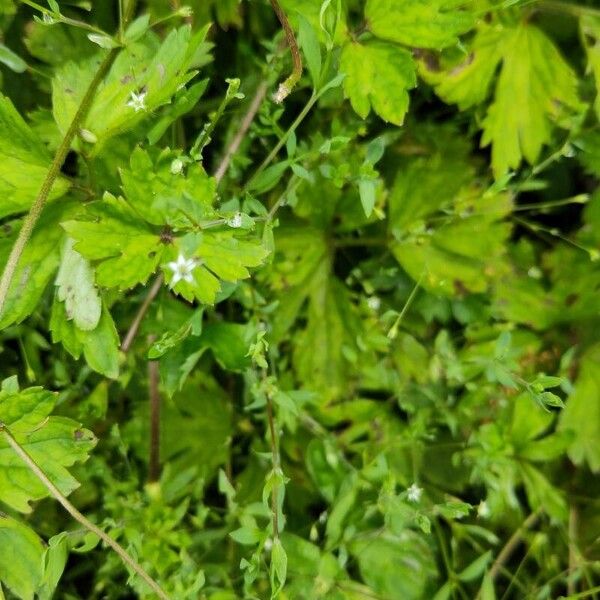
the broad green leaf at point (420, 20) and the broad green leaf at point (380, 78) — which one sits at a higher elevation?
the broad green leaf at point (420, 20)

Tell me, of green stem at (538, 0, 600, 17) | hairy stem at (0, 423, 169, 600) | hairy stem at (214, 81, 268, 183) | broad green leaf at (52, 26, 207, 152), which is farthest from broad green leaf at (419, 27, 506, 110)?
hairy stem at (0, 423, 169, 600)

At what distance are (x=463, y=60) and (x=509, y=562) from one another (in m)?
1.32

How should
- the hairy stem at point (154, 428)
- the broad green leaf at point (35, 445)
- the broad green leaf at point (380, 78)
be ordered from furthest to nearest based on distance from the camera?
the hairy stem at point (154, 428) → the broad green leaf at point (380, 78) → the broad green leaf at point (35, 445)

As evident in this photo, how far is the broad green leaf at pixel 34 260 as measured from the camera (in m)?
1.28

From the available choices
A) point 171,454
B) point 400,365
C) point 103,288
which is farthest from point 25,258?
point 400,365

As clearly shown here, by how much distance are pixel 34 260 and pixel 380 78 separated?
2.54ft

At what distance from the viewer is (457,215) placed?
1728 mm

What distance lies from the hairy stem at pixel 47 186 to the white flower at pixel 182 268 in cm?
26

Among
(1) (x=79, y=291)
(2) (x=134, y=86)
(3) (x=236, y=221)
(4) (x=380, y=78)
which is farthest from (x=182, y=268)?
(4) (x=380, y=78)

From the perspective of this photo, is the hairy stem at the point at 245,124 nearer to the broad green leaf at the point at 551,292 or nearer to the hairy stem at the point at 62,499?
the hairy stem at the point at 62,499

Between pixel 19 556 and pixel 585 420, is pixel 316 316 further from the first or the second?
pixel 19 556

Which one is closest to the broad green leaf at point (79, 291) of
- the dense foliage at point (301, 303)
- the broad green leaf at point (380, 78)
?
the dense foliage at point (301, 303)

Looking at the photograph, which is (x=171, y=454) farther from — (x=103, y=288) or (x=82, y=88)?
(x=82, y=88)

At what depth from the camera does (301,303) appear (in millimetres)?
1730
